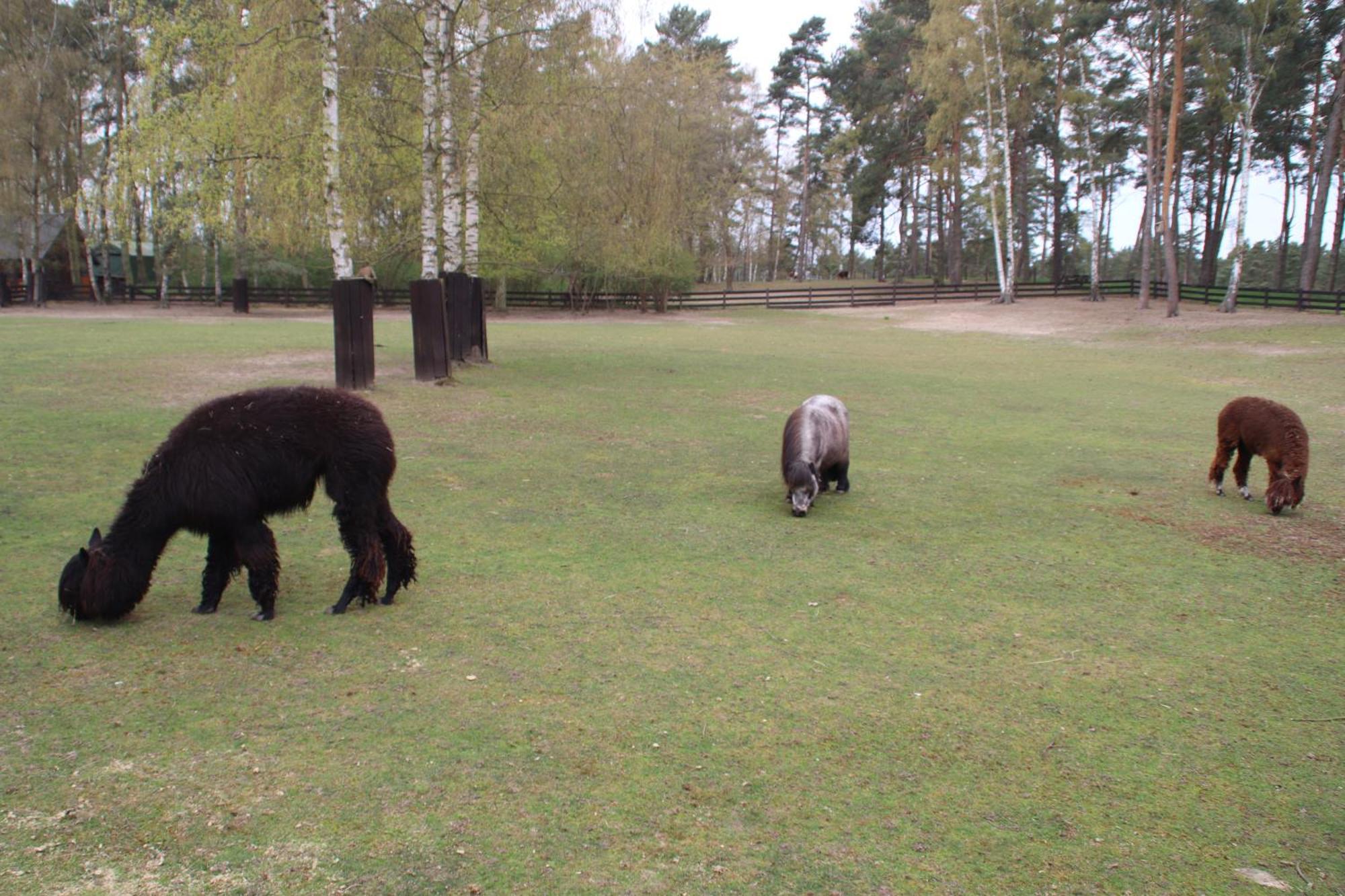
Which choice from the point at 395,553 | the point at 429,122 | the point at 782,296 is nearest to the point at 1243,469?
the point at 395,553

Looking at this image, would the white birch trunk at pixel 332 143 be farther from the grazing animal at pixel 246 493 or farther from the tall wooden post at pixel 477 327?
the grazing animal at pixel 246 493

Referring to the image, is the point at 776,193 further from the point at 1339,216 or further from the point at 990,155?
the point at 1339,216

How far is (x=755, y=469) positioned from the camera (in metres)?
11.1

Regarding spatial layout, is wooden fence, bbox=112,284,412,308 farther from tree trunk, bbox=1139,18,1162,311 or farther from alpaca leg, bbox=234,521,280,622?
alpaca leg, bbox=234,521,280,622

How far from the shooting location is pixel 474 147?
19.5 metres

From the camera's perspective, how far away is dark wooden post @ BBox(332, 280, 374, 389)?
14648 mm

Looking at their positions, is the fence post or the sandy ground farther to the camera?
the sandy ground

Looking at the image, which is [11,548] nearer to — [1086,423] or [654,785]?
[654,785]

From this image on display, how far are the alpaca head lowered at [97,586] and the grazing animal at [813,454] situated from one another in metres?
5.58

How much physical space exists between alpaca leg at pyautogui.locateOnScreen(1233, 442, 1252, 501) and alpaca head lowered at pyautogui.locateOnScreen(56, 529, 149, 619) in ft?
34.3

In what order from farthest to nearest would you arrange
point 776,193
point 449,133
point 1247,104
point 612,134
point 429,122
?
1. point 776,193
2. point 1247,104
3. point 612,134
4. point 449,133
5. point 429,122

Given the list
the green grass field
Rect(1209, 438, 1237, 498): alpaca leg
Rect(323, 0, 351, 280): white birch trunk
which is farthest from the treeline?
Rect(1209, 438, 1237, 498): alpaca leg

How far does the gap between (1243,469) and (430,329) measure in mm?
12390

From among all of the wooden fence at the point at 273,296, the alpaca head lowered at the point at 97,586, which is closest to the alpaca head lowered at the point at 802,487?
the alpaca head lowered at the point at 97,586
